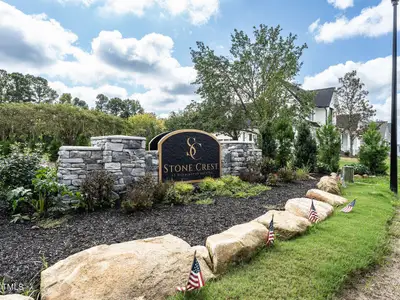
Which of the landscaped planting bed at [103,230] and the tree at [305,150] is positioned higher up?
the tree at [305,150]

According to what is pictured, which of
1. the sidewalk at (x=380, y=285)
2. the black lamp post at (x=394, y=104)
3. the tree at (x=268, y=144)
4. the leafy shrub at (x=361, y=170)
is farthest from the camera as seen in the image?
the leafy shrub at (x=361, y=170)

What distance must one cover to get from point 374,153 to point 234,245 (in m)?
11.2

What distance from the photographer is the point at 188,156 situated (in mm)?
6836

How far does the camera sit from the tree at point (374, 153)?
10689mm

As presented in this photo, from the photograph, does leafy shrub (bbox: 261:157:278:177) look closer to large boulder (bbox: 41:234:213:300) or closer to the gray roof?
large boulder (bbox: 41:234:213:300)

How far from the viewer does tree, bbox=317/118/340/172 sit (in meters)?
10.4

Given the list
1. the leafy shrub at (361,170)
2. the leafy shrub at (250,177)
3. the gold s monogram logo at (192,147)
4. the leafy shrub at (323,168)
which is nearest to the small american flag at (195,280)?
the gold s monogram logo at (192,147)

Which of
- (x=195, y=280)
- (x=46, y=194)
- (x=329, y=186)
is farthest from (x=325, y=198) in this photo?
(x=46, y=194)

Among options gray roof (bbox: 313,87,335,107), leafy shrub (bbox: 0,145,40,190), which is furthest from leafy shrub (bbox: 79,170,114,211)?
gray roof (bbox: 313,87,335,107)

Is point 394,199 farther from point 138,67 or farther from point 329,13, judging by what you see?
point 138,67

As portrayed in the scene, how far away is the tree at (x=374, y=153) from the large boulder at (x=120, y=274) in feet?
37.4

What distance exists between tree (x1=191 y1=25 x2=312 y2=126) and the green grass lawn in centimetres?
1212

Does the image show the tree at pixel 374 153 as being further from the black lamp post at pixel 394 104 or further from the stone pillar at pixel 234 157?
the stone pillar at pixel 234 157

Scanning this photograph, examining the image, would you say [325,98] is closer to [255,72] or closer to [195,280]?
[255,72]
